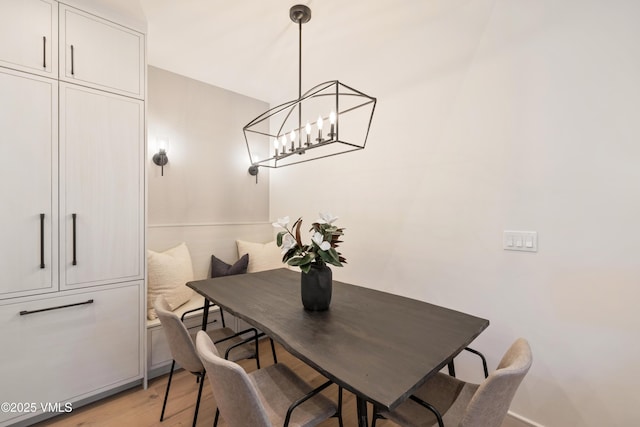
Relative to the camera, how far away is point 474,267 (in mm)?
1854

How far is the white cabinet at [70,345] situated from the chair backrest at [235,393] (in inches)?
52.1

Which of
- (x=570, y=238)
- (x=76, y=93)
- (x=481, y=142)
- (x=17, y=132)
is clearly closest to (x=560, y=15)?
(x=481, y=142)

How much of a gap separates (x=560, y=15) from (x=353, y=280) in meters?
2.27

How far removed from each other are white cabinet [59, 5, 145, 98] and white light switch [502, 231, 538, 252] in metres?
2.67

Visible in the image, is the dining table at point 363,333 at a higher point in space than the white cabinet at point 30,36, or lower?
lower

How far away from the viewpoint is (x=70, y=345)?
1.77 m

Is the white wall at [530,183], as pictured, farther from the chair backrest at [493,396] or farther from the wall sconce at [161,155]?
the wall sconce at [161,155]

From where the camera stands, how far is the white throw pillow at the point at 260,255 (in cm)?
304

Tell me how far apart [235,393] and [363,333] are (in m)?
0.56

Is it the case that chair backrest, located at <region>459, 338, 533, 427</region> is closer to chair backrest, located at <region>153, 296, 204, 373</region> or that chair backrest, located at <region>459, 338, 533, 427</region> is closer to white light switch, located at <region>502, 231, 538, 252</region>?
white light switch, located at <region>502, 231, 538, 252</region>

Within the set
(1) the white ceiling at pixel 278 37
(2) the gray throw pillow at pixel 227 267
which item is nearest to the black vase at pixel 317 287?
Answer: (2) the gray throw pillow at pixel 227 267

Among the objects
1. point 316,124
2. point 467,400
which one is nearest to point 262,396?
point 467,400

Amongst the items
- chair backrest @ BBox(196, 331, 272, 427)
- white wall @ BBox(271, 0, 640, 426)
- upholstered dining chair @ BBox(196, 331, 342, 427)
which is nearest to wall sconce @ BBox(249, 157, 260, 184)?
white wall @ BBox(271, 0, 640, 426)

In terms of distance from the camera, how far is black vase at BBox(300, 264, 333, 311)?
4.83ft
